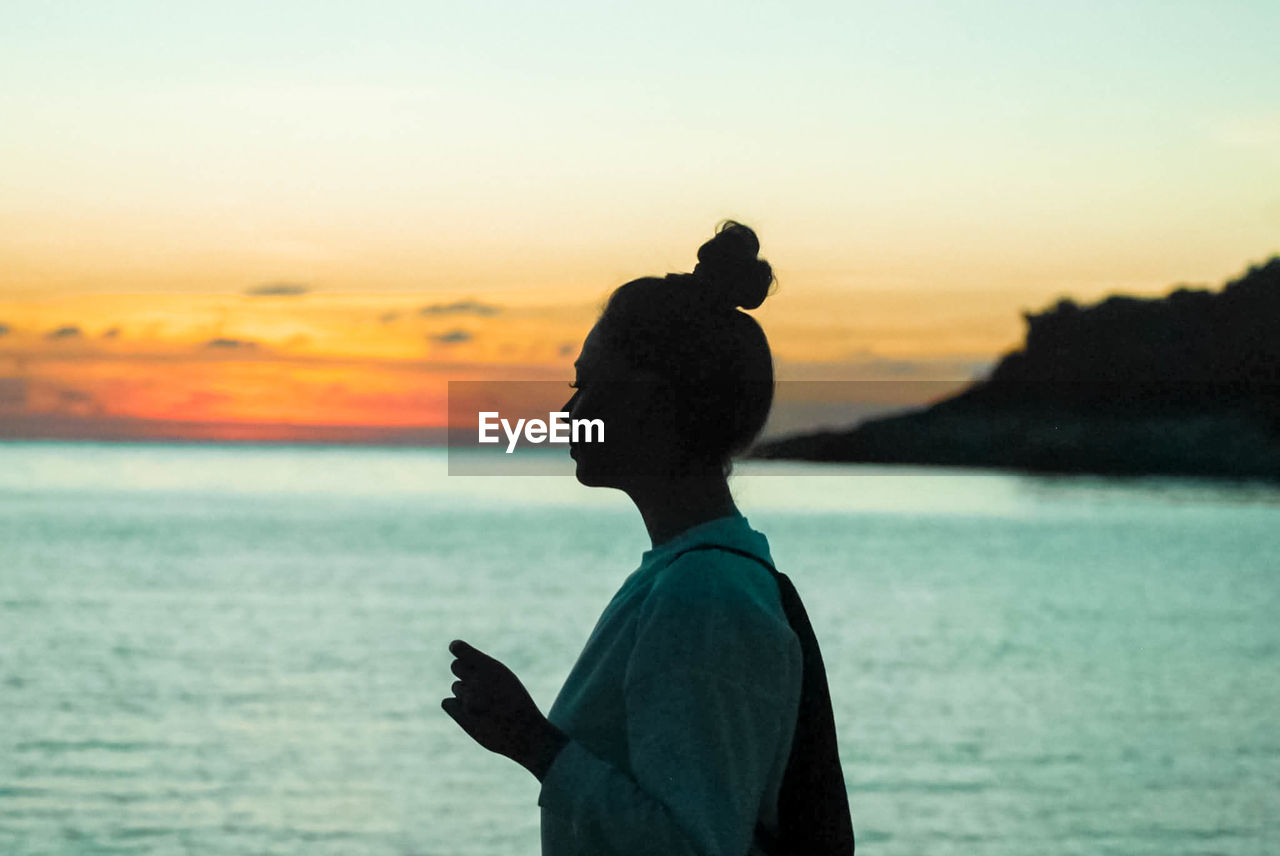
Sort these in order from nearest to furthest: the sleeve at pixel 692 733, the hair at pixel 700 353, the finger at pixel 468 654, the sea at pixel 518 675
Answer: the sleeve at pixel 692 733, the finger at pixel 468 654, the hair at pixel 700 353, the sea at pixel 518 675

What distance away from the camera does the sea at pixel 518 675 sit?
14.2m

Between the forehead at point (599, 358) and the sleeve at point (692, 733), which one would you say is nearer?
the sleeve at point (692, 733)

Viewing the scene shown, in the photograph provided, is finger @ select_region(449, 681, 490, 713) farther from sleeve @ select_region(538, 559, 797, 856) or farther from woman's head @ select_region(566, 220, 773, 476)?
woman's head @ select_region(566, 220, 773, 476)

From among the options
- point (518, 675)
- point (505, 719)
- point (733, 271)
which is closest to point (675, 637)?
point (505, 719)

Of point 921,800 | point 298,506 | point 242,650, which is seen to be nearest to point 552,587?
→ point 242,650

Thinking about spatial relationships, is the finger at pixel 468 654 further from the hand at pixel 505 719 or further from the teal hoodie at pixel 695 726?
the teal hoodie at pixel 695 726

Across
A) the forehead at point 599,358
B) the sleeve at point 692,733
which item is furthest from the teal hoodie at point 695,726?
the forehead at point 599,358

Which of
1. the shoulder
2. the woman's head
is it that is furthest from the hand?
the woman's head

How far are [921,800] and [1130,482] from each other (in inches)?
5500

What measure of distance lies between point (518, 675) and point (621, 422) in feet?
76.5

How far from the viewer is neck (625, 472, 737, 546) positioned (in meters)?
2.09

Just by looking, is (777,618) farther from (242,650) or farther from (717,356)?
(242,650)

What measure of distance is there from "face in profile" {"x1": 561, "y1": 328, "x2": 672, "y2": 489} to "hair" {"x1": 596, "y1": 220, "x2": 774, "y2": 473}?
2cm

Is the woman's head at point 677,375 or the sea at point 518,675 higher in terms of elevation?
the woman's head at point 677,375
